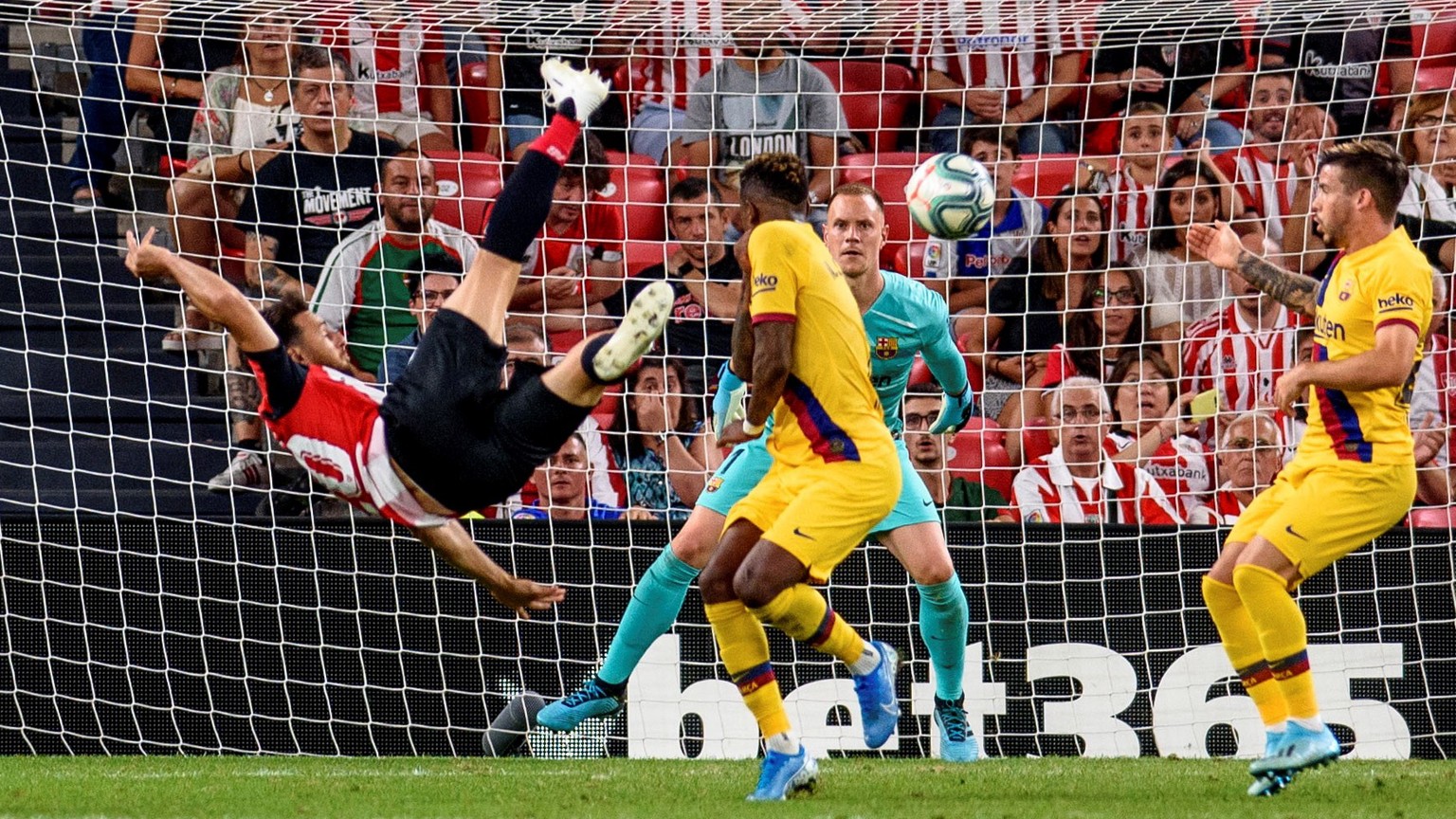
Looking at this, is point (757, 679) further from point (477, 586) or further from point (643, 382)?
point (643, 382)

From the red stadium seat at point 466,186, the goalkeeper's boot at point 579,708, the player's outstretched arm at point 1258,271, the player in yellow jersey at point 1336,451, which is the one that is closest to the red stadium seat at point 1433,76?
the player's outstretched arm at point 1258,271

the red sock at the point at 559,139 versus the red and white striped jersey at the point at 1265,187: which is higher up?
the red sock at the point at 559,139

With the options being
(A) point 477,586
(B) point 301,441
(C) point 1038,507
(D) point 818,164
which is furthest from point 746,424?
(D) point 818,164

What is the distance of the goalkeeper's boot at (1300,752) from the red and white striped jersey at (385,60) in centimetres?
556

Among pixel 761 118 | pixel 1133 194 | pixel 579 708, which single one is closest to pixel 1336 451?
pixel 579 708

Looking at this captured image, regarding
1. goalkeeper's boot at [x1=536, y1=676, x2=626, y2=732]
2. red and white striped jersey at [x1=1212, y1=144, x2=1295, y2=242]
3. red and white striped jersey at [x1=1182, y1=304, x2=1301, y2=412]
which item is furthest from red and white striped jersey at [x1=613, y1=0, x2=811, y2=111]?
goalkeeper's boot at [x1=536, y1=676, x2=626, y2=732]

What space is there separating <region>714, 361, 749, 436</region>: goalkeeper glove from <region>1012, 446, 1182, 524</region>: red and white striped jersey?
255cm

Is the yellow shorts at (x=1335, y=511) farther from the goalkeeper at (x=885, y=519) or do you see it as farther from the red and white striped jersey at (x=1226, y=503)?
the red and white striped jersey at (x=1226, y=503)

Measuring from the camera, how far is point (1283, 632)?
5.61 meters

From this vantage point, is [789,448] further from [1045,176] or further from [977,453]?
[1045,176]

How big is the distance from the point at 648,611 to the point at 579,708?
1.54 ft

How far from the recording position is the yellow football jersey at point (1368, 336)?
556 centimetres

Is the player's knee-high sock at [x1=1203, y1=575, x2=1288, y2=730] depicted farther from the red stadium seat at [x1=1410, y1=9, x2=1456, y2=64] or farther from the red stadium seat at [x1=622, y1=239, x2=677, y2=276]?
the red stadium seat at [x1=1410, y1=9, x2=1456, y2=64]

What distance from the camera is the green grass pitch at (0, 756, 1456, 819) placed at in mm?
5445
